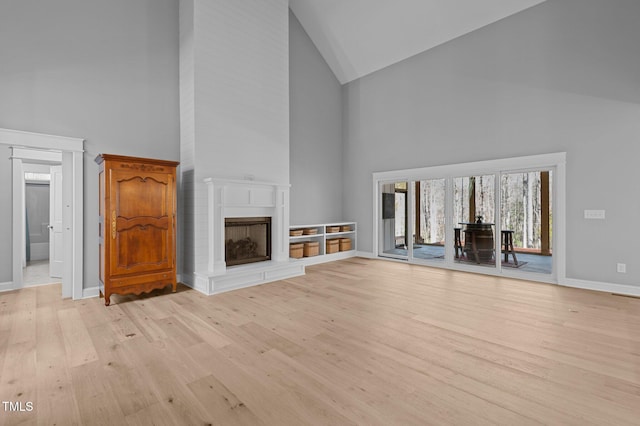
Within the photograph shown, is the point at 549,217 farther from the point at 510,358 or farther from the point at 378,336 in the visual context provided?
the point at 378,336

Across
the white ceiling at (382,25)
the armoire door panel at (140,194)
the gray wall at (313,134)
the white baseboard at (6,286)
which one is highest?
the white ceiling at (382,25)

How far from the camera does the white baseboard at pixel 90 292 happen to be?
4.06 meters

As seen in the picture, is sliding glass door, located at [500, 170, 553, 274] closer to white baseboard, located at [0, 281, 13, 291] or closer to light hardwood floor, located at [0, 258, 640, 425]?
light hardwood floor, located at [0, 258, 640, 425]

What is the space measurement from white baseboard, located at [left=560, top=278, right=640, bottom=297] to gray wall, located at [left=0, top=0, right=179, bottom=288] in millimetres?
6428

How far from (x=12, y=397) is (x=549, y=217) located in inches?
250

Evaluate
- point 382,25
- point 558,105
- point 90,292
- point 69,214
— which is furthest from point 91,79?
point 558,105

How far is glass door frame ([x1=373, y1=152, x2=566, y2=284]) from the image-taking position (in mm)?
4578

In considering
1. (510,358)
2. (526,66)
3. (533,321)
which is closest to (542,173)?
(526,66)

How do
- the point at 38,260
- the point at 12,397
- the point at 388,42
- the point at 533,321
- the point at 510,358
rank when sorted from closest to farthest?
1. the point at 12,397
2. the point at 510,358
3. the point at 533,321
4. the point at 388,42
5. the point at 38,260

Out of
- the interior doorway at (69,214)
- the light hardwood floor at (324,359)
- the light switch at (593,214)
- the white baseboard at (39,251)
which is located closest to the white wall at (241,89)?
the interior doorway at (69,214)

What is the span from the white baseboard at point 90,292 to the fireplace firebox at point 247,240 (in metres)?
1.74

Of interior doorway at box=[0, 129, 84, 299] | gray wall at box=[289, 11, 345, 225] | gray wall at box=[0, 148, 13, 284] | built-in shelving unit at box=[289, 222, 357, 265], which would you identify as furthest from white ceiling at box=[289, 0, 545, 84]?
gray wall at box=[0, 148, 13, 284]

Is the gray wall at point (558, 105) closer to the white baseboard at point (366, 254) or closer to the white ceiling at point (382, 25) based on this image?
the white ceiling at point (382, 25)

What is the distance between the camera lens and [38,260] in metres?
6.86
